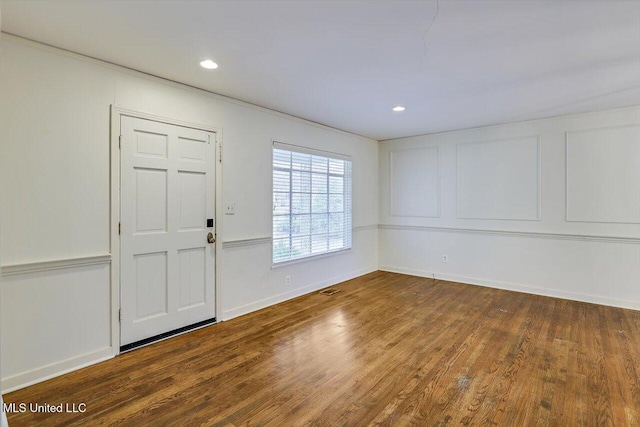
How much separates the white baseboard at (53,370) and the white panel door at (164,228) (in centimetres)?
19

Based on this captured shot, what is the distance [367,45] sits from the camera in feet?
7.97

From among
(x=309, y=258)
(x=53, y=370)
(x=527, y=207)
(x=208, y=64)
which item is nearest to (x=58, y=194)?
(x=53, y=370)

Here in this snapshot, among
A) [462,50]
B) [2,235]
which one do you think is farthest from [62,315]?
[462,50]

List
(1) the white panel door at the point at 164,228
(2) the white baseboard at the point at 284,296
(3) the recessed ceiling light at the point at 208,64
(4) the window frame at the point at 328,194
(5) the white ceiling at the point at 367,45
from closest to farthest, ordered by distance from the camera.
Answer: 1. (5) the white ceiling at the point at 367,45
2. (3) the recessed ceiling light at the point at 208,64
3. (1) the white panel door at the point at 164,228
4. (2) the white baseboard at the point at 284,296
5. (4) the window frame at the point at 328,194

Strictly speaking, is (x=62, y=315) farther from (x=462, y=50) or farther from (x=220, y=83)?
(x=462, y=50)

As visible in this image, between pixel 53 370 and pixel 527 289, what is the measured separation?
545 centimetres

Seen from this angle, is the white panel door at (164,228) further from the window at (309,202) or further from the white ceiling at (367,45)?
the window at (309,202)

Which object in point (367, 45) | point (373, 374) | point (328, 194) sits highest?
point (367, 45)

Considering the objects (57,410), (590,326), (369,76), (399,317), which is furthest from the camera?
(399,317)

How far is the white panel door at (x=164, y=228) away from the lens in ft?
9.38

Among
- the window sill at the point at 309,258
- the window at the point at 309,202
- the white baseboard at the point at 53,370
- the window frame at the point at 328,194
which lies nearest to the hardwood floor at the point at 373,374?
the white baseboard at the point at 53,370

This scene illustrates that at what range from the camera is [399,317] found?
145 inches

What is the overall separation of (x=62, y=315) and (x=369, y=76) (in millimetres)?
3223

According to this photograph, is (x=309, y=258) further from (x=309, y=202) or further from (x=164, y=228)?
→ (x=164, y=228)
